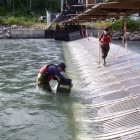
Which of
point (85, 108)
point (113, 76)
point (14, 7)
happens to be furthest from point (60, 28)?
point (85, 108)

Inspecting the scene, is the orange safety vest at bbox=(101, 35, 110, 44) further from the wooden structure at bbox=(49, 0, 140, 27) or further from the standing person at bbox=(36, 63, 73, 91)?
the standing person at bbox=(36, 63, 73, 91)

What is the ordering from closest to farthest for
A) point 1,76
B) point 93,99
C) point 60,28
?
point 93,99 → point 1,76 → point 60,28

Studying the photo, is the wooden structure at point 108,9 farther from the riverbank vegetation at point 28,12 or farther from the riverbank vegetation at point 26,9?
the riverbank vegetation at point 26,9

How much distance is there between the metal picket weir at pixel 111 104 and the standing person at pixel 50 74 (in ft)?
4.62

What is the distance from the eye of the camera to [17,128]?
9.22 metres

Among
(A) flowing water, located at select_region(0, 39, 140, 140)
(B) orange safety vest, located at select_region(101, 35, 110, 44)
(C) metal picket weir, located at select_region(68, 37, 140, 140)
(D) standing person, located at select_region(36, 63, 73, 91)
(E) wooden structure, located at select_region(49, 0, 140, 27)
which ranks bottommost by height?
(A) flowing water, located at select_region(0, 39, 140, 140)

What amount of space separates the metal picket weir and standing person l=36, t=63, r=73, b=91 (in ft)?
4.62

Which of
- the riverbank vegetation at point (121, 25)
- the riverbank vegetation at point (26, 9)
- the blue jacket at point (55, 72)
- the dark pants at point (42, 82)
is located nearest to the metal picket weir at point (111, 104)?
the blue jacket at point (55, 72)

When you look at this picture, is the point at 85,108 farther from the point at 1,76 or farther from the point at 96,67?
the point at 1,76

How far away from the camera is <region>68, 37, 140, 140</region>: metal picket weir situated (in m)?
8.52

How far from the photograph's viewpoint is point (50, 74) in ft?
39.8

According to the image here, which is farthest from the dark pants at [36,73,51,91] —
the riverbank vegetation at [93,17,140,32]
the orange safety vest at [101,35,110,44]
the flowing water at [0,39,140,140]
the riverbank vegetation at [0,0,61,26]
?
the riverbank vegetation at [0,0,61,26]

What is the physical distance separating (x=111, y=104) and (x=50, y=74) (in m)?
2.89

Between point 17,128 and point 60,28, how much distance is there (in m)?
40.4
